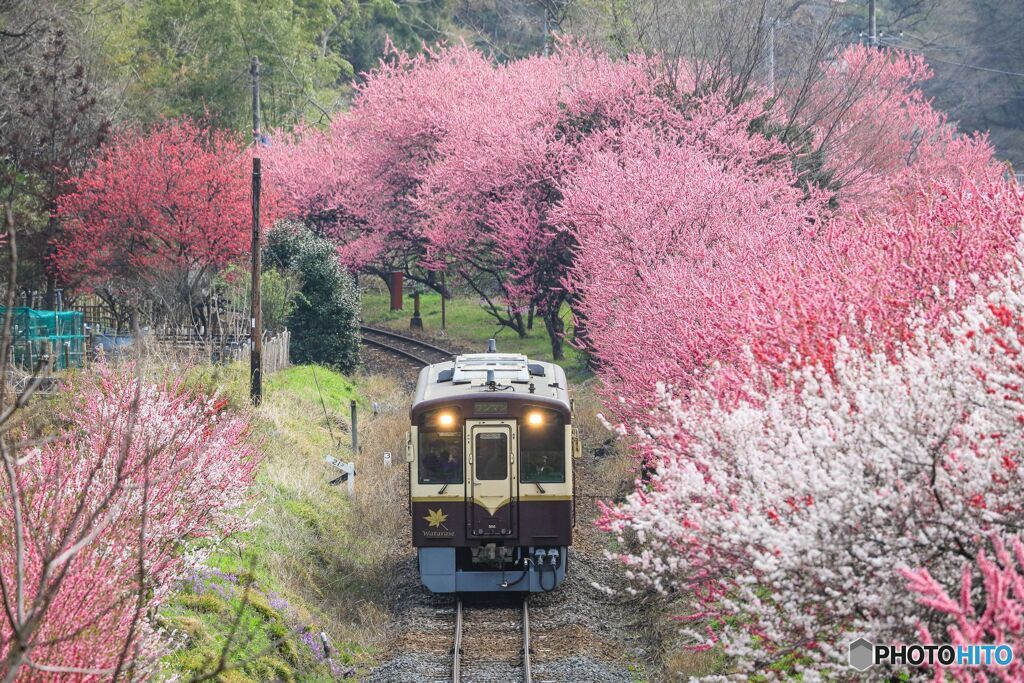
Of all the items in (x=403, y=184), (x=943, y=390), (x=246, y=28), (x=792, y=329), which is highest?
(x=246, y=28)

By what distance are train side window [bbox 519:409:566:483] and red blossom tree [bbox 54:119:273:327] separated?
1780cm

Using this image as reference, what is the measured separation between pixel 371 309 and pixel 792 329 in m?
36.9

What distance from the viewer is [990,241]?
12961mm

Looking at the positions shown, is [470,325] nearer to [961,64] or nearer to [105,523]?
[961,64]

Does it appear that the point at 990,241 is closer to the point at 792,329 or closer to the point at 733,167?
the point at 792,329

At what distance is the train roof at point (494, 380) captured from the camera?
15.6 meters

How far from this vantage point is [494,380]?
51.7ft

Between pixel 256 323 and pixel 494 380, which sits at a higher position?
pixel 256 323

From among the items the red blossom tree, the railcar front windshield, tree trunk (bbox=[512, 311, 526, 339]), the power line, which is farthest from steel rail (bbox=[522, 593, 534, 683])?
the power line

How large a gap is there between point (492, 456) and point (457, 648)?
258cm

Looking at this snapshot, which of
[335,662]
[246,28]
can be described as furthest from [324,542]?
[246,28]

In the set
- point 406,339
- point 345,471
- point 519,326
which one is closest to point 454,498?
point 345,471

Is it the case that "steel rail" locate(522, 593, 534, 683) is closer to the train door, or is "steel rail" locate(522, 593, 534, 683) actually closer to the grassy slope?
the train door

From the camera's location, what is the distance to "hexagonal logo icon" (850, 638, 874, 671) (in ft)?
25.5
